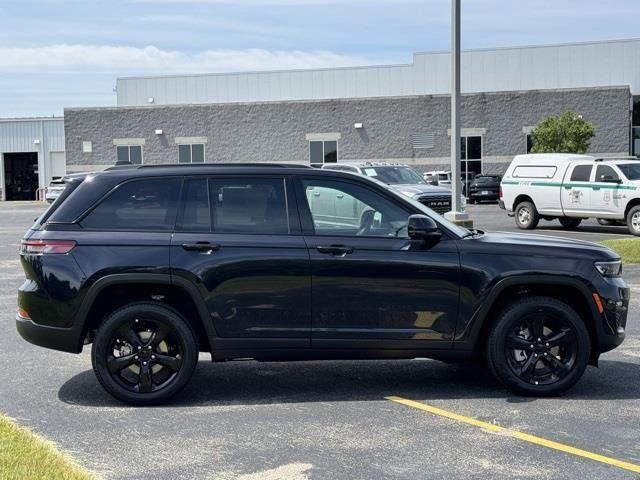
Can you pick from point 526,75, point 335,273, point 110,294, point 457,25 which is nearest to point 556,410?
point 335,273

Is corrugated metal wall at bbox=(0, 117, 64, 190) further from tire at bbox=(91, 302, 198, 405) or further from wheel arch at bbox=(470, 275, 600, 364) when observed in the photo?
wheel arch at bbox=(470, 275, 600, 364)

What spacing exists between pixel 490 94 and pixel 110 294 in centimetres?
4636

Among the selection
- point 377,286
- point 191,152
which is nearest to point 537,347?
point 377,286

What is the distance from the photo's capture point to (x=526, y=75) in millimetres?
60688

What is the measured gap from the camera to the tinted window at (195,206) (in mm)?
7199

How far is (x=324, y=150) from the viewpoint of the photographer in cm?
5456

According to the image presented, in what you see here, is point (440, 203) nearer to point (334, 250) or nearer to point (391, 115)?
point (334, 250)

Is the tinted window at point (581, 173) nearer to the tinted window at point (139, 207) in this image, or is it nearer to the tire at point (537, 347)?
the tire at point (537, 347)

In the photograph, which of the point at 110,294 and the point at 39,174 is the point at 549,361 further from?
the point at 39,174

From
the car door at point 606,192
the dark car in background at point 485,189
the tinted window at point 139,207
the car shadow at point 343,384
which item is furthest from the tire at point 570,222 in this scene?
the tinted window at point 139,207

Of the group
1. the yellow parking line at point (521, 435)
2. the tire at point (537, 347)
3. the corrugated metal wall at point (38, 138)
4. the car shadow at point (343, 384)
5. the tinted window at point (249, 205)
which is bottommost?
the yellow parking line at point (521, 435)

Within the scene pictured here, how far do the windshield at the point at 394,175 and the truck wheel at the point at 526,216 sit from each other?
8.93ft

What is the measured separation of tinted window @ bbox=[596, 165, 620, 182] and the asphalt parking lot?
51.8 ft

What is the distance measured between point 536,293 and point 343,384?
174 centimetres
